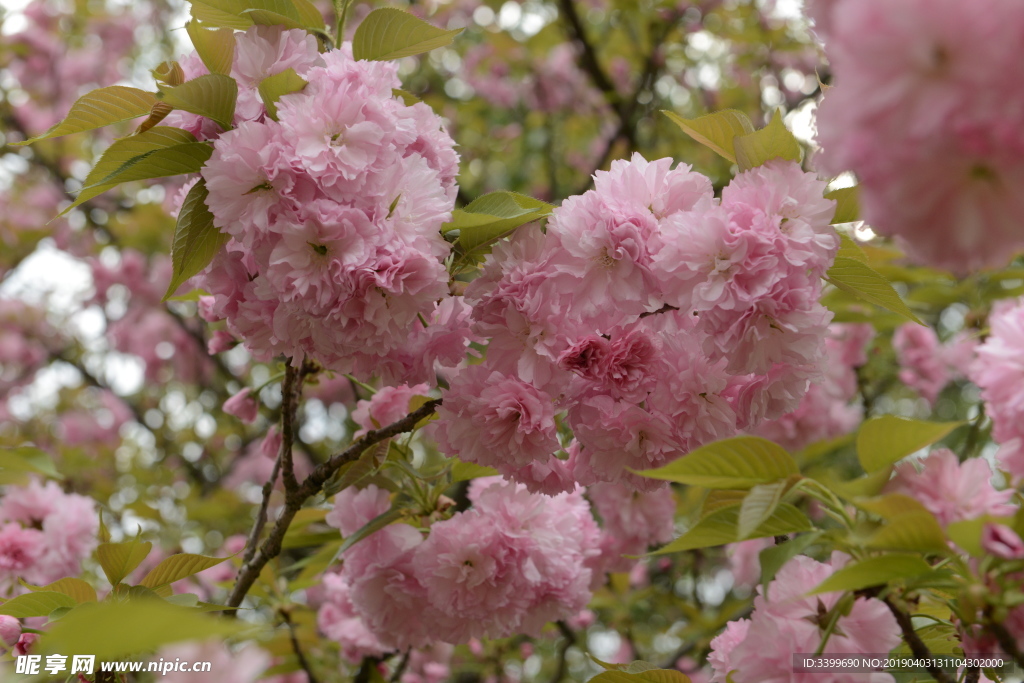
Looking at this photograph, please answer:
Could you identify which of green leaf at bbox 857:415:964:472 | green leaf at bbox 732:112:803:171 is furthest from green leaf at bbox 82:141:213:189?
green leaf at bbox 857:415:964:472

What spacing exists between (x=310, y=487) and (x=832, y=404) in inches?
68.2

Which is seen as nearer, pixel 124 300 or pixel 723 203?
pixel 723 203

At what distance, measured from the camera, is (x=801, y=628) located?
895 mm

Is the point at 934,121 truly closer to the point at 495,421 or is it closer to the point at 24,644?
the point at 495,421

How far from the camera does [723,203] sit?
0.98 m

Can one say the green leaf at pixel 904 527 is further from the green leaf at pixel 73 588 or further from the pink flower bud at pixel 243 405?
the pink flower bud at pixel 243 405

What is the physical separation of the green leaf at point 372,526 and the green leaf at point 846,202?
86cm

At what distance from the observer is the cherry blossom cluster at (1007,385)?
0.90m

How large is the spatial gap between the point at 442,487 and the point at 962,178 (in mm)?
1066

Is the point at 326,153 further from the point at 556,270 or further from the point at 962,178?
the point at 962,178

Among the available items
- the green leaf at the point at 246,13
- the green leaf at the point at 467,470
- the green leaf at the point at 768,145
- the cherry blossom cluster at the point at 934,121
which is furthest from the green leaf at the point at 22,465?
the cherry blossom cluster at the point at 934,121

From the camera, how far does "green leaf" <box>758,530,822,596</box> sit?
32.5 inches

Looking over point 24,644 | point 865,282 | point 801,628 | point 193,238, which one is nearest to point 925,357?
point 865,282

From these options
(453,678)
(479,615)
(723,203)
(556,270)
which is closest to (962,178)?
(723,203)
